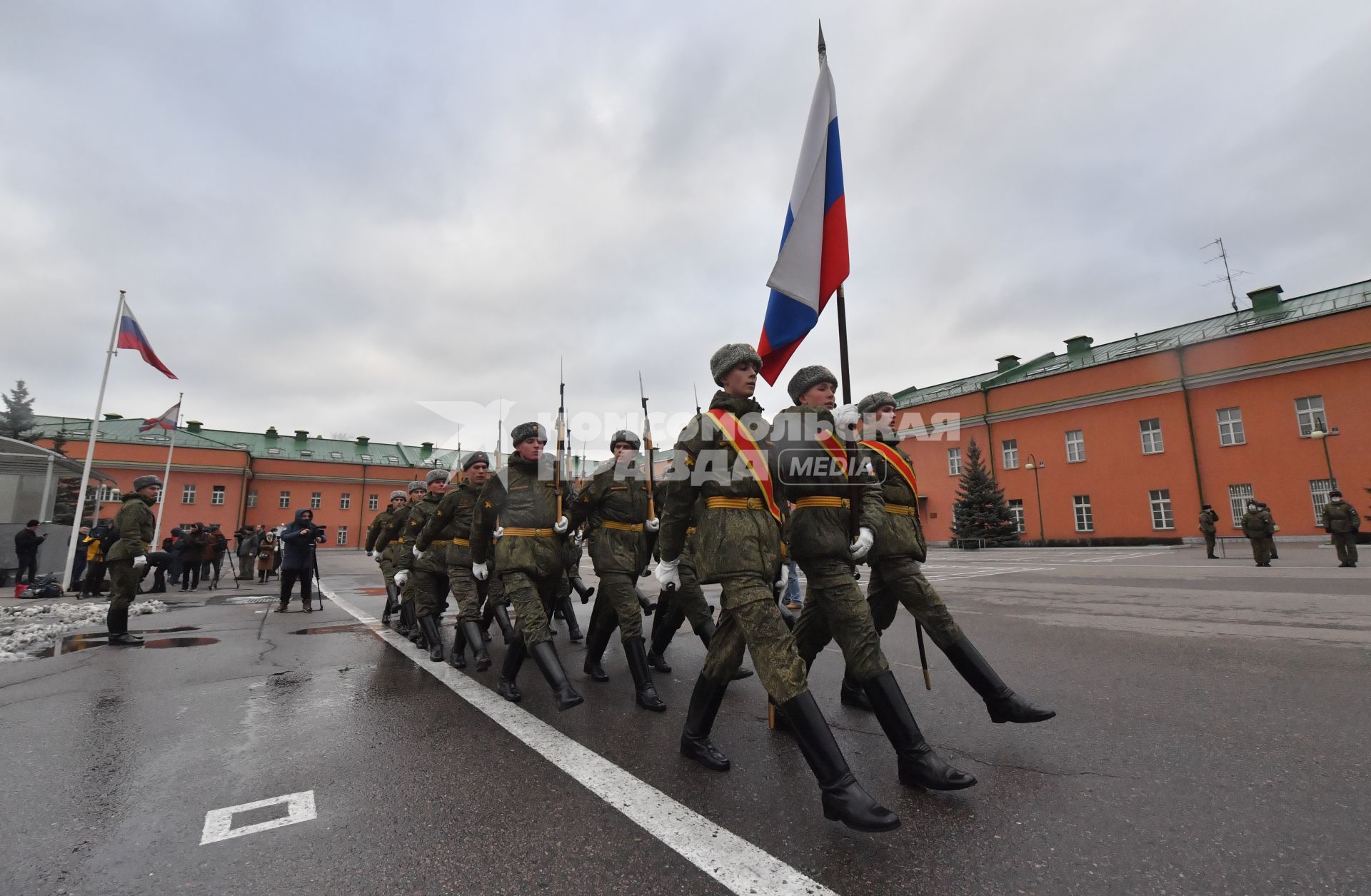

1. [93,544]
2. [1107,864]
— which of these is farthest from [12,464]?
[1107,864]

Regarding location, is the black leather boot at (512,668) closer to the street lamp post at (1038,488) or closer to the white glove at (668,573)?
the white glove at (668,573)

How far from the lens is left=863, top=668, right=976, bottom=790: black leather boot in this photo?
261 centimetres

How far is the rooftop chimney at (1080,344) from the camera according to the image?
123ft

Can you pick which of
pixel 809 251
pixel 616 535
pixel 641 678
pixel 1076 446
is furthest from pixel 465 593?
pixel 1076 446

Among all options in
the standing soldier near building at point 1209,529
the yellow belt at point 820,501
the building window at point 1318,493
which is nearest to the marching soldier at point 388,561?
the yellow belt at point 820,501

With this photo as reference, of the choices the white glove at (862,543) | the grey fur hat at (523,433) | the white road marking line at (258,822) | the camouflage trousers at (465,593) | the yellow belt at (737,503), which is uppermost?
the grey fur hat at (523,433)

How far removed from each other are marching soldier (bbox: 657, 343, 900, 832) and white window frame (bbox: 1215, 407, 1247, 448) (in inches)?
1325

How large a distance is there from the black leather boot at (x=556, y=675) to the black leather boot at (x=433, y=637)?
2.15 metres

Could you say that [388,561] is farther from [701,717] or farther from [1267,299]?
[1267,299]

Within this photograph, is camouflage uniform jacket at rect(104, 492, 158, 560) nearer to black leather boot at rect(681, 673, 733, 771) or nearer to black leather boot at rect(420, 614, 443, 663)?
black leather boot at rect(420, 614, 443, 663)

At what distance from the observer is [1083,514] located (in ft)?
106

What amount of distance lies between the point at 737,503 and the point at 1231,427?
3424cm

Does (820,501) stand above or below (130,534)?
above

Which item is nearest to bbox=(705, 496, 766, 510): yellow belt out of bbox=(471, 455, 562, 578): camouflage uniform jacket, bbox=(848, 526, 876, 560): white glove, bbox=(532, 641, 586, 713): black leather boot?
bbox=(848, 526, 876, 560): white glove
